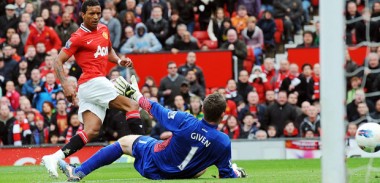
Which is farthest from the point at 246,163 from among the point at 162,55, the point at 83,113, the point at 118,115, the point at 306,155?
the point at 162,55

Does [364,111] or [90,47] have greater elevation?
[90,47]

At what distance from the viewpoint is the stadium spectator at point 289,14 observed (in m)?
26.1

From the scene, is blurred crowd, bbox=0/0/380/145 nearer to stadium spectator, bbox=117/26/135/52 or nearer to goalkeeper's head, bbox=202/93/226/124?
stadium spectator, bbox=117/26/135/52

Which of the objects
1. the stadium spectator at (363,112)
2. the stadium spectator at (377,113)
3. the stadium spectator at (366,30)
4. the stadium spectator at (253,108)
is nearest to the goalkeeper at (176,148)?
the stadium spectator at (363,112)

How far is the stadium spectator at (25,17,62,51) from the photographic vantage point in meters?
24.8

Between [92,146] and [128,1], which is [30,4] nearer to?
[128,1]

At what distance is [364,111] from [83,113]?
7.86 metres

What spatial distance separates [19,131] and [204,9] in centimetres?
696

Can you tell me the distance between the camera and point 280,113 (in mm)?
21891

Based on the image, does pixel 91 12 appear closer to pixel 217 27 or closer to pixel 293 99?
pixel 293 99

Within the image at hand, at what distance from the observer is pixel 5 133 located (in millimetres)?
21578

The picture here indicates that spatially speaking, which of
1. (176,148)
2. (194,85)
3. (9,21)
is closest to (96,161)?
(176,148)

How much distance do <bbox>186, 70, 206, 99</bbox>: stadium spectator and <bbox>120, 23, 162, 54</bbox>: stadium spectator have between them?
2043mm

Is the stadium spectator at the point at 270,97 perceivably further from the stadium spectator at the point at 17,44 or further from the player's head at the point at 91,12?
the player's head at the point at 91,12
